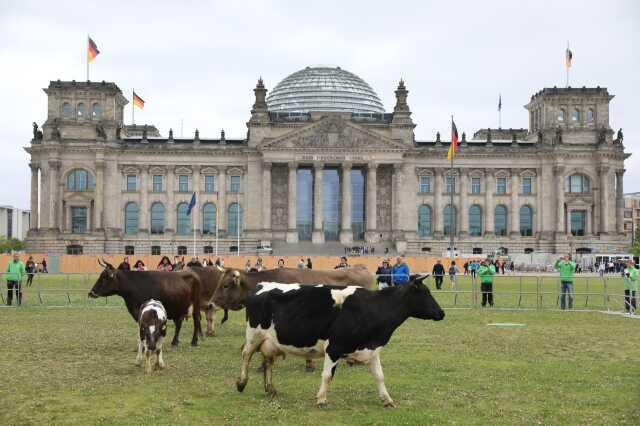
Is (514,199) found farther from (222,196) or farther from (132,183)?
(132,183)

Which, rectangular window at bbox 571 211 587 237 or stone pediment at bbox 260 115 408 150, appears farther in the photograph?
rectangular window at bbox 571 211 587 237

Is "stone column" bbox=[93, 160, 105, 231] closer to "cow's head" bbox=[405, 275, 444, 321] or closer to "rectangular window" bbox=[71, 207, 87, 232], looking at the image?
"rectangular window" bbox=[71, 207, 87, 232]

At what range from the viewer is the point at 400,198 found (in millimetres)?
102875

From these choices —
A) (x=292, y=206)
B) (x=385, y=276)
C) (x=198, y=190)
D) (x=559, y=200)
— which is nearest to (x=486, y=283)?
(x=385, y=276)

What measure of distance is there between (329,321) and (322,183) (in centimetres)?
9150

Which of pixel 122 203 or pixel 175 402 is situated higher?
pixel 122 203

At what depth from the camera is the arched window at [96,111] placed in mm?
104750

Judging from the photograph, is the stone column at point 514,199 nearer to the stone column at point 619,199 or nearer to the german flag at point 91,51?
the stone column at point 619,199

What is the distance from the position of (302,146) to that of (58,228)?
3375 centimetres

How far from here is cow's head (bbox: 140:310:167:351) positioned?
57.6 feet

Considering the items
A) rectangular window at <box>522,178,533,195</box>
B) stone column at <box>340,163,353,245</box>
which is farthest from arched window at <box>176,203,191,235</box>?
rectangular window at <box>522,178,533,195</box>

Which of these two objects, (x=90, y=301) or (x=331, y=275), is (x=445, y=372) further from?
(x=90, y=301)

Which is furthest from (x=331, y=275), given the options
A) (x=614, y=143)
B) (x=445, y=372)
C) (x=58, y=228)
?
(x=614, y=143)

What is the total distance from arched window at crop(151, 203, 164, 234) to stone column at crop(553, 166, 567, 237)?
53783mm
